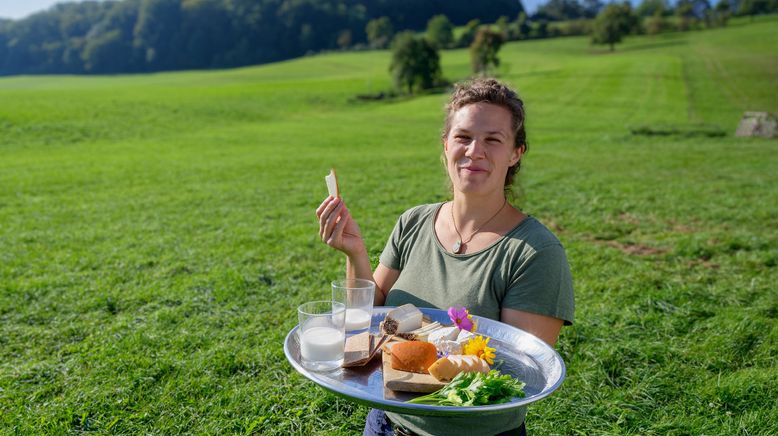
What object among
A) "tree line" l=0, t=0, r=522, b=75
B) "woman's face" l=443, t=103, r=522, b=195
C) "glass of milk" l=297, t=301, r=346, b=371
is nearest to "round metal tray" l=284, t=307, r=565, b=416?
"glass of milk" l=297, t=301, r=346, b=371

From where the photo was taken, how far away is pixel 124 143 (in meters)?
25.6

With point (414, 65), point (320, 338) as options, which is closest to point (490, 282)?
point (320, 338)

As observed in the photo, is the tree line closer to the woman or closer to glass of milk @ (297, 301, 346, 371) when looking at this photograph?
the woman

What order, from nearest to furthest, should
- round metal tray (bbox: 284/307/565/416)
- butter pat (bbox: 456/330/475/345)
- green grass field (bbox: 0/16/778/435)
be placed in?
1. round metal tray (bbox: 284/307/565/416)
2. butter pat (bbox: 456/330/475/345)
3. green grass field (bbox: 0/16/778/435)

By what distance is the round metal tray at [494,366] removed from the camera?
75.1 inches

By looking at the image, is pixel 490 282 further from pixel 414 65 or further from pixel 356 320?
pixel 414 65

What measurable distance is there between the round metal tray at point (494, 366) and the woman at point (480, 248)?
138 millimetres

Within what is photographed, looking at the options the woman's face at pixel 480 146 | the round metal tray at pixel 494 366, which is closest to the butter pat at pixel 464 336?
the round metal tray at pixel 494 366

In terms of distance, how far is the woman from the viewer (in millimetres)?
2586

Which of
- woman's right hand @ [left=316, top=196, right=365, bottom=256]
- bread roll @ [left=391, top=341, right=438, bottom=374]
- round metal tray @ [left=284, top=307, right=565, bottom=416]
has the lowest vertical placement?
round metal tray @ [left=284, top=307, right=565, bottom=416]

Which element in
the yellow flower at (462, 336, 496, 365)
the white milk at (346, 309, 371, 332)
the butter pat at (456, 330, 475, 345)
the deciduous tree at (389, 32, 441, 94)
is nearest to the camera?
the yellow flower at (462, 336, 496, 365)

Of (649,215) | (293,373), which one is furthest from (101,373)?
(649,215)

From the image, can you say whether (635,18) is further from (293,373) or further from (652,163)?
(293,373)

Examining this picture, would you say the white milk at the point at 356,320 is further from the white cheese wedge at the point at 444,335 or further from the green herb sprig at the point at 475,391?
the green herb sprig at the point at 475,391
